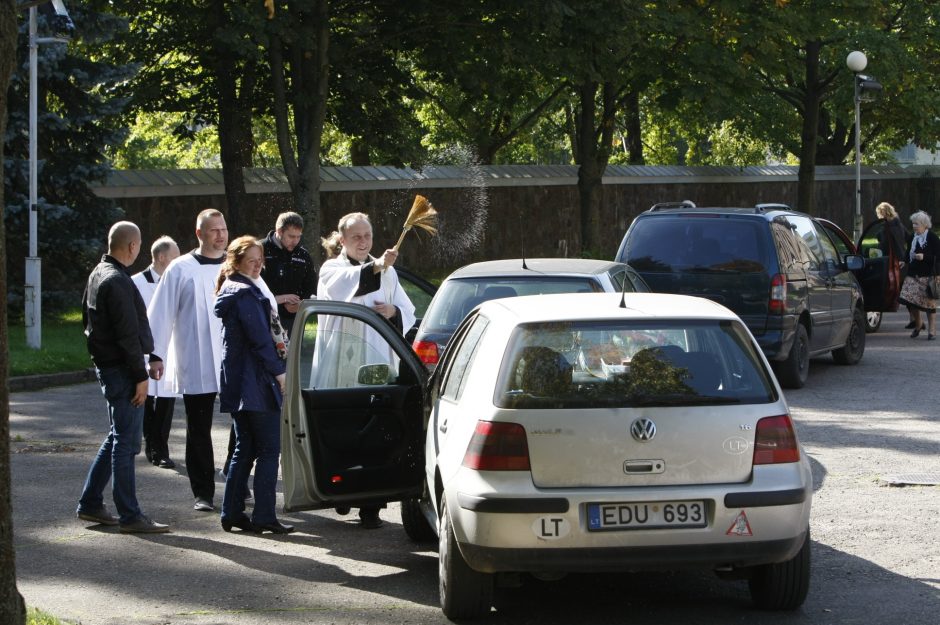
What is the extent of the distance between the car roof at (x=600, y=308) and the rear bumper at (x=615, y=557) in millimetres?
990

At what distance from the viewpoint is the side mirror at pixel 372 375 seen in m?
7.50

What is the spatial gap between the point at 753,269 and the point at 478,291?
16.3 ft

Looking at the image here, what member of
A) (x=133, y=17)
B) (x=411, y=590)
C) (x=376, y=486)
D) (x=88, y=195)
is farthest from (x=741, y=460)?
(x=133, y=17)

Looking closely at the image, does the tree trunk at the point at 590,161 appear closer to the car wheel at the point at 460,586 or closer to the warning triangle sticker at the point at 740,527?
the car wheel at the point at 460,586

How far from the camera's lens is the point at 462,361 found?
21.9 feet

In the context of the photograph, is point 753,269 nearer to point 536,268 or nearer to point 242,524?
point 536,268

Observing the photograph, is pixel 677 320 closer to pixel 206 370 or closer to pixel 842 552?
pixel 842 552

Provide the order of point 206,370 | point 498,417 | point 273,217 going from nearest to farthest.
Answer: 1. point 498,417
2. point 206,370
3. point 273,217

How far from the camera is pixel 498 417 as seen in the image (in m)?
5.80

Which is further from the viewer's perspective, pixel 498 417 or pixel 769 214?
pixel 769 214

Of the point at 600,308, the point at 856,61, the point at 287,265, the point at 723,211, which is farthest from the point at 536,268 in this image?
the point at 856,61

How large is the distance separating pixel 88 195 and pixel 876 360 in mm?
11982

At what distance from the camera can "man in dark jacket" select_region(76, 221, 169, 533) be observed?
25.8 feet

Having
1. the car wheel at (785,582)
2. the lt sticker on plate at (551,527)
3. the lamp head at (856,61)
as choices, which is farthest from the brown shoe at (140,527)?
the lamp head at (856,61)
